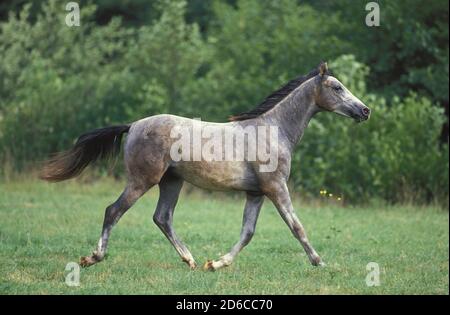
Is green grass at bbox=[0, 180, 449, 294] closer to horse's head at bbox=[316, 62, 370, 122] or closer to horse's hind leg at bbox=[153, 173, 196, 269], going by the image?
horse's hind leg at bbox=[153, 173, 196, 269]

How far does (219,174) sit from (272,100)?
117cm

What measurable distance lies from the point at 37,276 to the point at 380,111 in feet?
37.1

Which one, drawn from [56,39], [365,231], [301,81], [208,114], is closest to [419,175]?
[365,231]

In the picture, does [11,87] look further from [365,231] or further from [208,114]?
[365,231]

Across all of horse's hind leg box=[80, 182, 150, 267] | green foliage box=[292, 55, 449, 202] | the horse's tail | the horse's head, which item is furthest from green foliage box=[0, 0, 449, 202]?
horse's hind leg box=[80, 182, 150, 267]

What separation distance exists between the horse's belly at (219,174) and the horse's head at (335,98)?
1309mm

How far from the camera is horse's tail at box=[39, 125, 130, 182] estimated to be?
9.57 meters

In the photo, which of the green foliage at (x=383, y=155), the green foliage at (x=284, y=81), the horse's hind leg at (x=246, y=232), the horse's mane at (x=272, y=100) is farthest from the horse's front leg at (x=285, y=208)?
the green foliage at (x=284, y=81)

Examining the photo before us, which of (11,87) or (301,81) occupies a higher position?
(301,81)

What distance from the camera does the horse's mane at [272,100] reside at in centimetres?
945

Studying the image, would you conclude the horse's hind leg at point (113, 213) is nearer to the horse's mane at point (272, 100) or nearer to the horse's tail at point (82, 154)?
the horse's tail at point (82, 154)

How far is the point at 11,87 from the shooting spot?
22.9 metres

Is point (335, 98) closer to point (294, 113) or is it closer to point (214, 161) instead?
point (294, 113)

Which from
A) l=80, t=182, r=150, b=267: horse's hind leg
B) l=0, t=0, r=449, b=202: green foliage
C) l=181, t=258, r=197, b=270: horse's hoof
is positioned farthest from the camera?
l=0, t=0, r=449, b=202: green foliage
